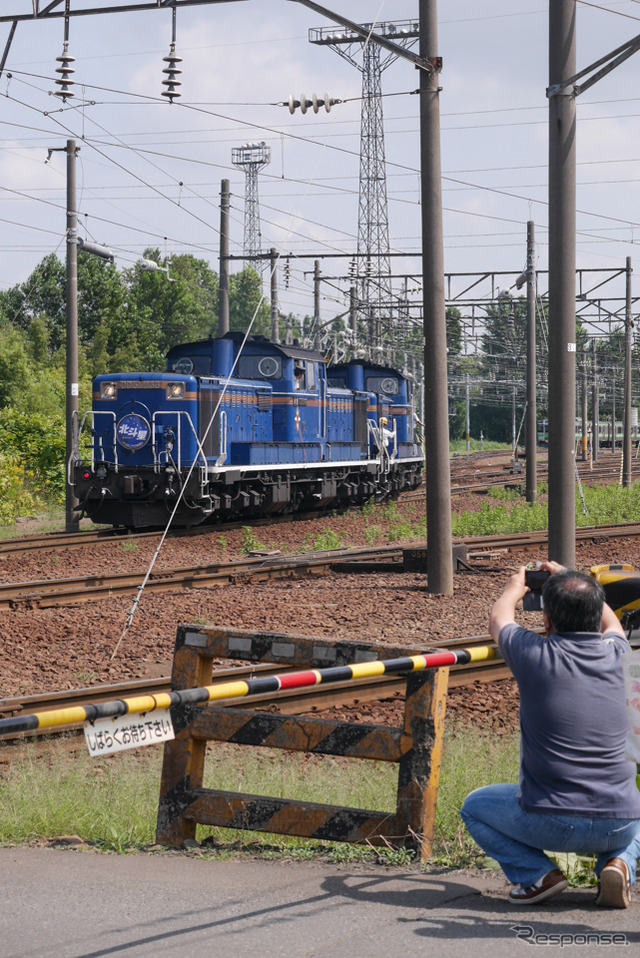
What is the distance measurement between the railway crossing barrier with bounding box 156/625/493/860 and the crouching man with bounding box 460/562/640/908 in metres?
0.61

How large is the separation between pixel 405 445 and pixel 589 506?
327 inches

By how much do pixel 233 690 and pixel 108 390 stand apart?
18.5 m

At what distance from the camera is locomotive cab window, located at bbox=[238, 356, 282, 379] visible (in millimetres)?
24203

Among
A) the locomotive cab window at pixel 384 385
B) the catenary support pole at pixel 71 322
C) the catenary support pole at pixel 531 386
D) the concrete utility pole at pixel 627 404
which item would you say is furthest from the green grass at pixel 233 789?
the concrete utility pole at pixel 627 404

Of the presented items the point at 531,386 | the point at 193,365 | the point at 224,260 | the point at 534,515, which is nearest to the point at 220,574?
the point at 193,365

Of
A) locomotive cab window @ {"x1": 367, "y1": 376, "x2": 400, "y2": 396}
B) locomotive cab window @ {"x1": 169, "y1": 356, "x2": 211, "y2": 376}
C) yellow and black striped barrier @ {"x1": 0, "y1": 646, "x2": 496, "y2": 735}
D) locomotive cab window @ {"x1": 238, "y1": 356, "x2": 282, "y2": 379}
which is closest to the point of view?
yellow and black striped barrier @ {"x1": 0, "y1": 646, "x2": 496, "y2": 735}

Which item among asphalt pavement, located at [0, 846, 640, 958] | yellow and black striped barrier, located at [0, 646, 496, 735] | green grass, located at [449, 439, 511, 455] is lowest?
asphalt pavement, located at [0, 846, 640, 958]

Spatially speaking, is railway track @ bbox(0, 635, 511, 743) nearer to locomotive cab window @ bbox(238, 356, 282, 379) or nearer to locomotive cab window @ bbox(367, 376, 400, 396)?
locomotive cab window @ bbox(238, 356, 282, 379)

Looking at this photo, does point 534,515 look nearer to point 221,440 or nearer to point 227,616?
point 221,440

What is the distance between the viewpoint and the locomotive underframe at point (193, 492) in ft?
68.2

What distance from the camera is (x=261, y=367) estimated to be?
957 inches

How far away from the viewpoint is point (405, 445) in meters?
33.3

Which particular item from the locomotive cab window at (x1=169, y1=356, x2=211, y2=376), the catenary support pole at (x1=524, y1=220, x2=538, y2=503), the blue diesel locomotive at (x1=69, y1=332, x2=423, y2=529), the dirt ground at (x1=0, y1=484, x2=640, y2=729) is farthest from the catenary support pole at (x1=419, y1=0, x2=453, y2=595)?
the catenary support pole at (x1=524, y1=220, x2=538, y2=503)

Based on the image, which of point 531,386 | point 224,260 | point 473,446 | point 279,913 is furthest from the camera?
point 473,446
